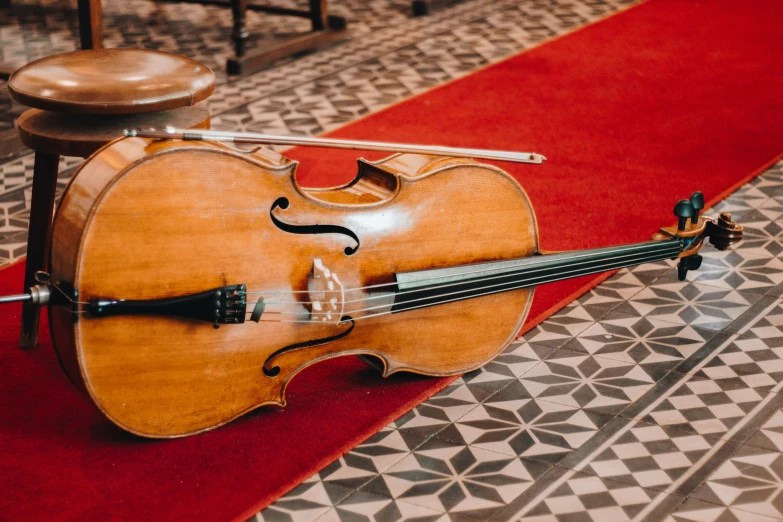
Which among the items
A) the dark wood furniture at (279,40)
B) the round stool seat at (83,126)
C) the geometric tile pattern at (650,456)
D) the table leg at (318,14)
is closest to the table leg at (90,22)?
the dark wood furniture at (279,40)

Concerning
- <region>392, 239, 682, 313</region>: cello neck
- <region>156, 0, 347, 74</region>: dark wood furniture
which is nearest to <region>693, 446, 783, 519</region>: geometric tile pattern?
<region>392, 239, 682, 313</region>: cello neck

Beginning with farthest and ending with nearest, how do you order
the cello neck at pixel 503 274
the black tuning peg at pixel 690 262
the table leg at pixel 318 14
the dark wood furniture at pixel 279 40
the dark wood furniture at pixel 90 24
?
1. the table leg at pixel 318 14
2. the dark wood furniture at pixel 279 40
3. the dark wood furniture at pixel 90 24
4. the black tuning peg at pixel 690 262
5. the cello neck at pixel 503 274

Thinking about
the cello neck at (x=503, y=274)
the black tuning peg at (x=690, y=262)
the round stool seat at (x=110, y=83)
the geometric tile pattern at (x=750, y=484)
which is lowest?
the geometric tile pattern at (x=750, y=484)

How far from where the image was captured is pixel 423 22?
6023 millimetres

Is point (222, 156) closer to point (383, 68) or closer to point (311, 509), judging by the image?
point (311, 509)

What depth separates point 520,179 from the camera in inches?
147

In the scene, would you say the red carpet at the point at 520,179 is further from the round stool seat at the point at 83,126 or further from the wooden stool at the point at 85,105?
the round stool seat at the point at 83,126

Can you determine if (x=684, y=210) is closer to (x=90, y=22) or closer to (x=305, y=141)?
(x=305, y=141)

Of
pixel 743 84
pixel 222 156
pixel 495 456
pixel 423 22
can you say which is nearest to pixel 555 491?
pixel 495 456

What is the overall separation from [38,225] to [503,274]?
43.2 inches

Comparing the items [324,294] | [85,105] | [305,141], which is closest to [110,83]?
[85,105]

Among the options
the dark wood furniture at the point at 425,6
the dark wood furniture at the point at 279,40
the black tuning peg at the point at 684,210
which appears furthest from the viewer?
the dark wood furniture at the point at 425,6

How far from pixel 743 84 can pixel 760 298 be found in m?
2.06

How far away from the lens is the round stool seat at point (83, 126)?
2.35 m
